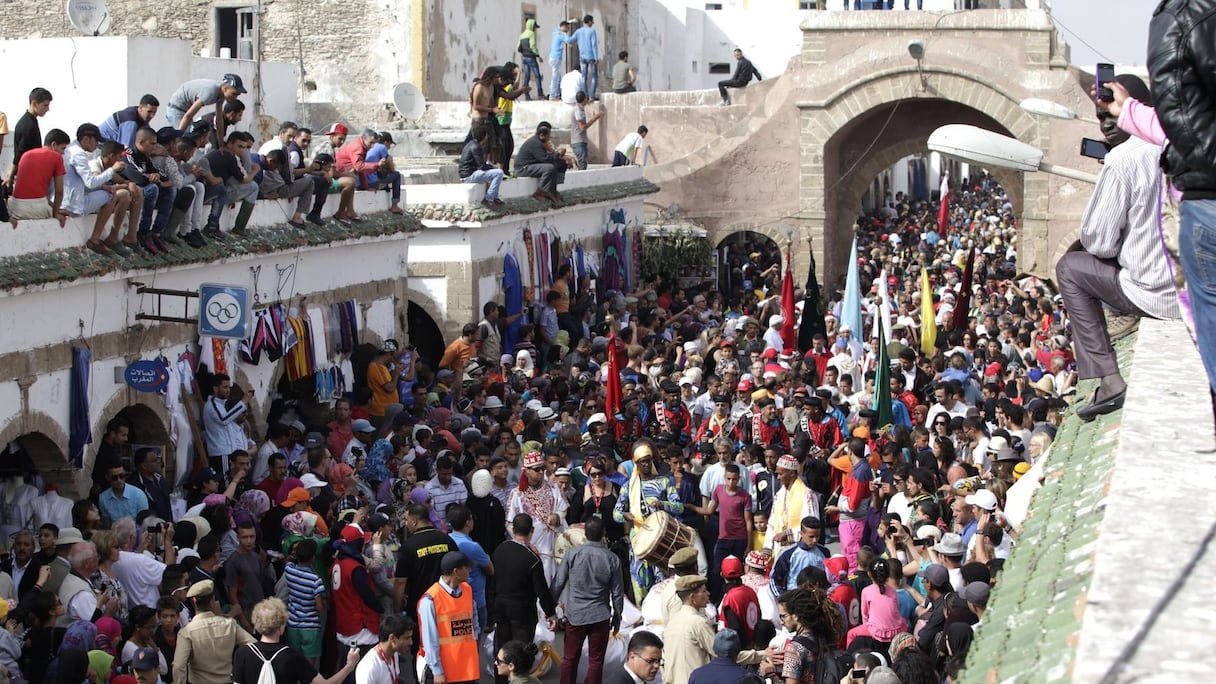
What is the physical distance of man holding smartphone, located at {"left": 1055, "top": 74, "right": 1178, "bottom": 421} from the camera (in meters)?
6.63

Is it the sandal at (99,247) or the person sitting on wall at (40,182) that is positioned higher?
the person sitting on wall at (40,182)

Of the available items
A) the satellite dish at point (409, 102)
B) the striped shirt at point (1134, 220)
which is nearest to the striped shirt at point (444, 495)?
the striped shirt at point (1134, 220)

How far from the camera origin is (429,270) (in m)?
19.8

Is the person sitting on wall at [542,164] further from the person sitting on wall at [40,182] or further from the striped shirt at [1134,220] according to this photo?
the striped shirt at [1134,220]

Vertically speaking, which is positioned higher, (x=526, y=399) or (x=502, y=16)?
(x=502, y=16)

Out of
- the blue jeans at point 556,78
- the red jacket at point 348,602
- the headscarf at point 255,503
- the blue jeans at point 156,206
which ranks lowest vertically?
the red jacket at point 348,602

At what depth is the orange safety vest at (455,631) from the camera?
972 centimetres

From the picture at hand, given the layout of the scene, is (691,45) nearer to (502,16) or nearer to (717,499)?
(502,16)

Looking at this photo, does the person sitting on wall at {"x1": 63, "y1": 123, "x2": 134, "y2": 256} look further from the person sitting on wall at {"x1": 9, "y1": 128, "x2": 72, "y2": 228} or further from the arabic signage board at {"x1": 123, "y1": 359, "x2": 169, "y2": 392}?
the arabic signage board at {"x1": 123, "y1": 359, "x2": 169, "y2": 392}

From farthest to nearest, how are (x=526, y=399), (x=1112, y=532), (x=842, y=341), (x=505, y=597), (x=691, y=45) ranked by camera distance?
(x=691, y=45) < (x=842, y=341) < (x=526, y=399) < (x=505, y=597) < (x=1112, y=532)

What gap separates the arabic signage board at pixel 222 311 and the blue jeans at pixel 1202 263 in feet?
31.7

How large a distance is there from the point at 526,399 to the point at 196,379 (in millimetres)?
3736

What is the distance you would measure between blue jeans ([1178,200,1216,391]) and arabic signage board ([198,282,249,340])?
967 cm

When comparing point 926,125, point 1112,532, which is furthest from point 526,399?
point 926,125
